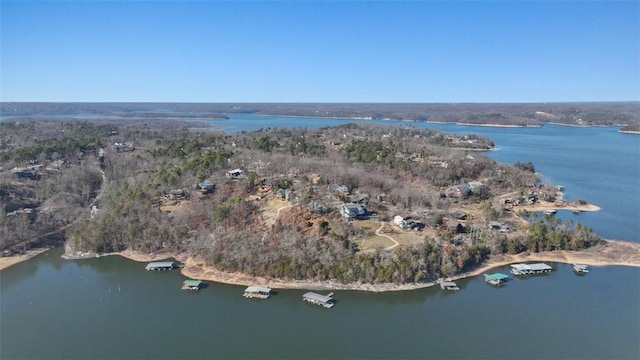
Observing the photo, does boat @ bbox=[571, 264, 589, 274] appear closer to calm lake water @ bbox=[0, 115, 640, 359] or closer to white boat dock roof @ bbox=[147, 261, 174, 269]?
calm lake water @ bbox=[0, 115, 640, 359]

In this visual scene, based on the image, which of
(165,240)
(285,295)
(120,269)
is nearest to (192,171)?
(165,240)

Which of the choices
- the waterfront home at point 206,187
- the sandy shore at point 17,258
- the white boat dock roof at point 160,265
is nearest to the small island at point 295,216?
the waterfront home at point 206,187

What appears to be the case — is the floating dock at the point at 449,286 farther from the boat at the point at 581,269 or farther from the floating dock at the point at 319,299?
the boat at the point at 581,269

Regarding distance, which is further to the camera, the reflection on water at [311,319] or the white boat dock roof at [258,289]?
the white boat dock roof at [258,289]

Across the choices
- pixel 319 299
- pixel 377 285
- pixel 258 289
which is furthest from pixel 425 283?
pixel 258 289

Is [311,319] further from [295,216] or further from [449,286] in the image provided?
[295,216]

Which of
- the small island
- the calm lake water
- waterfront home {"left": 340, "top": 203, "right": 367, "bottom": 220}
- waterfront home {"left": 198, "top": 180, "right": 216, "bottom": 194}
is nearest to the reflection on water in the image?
the calm lake water
